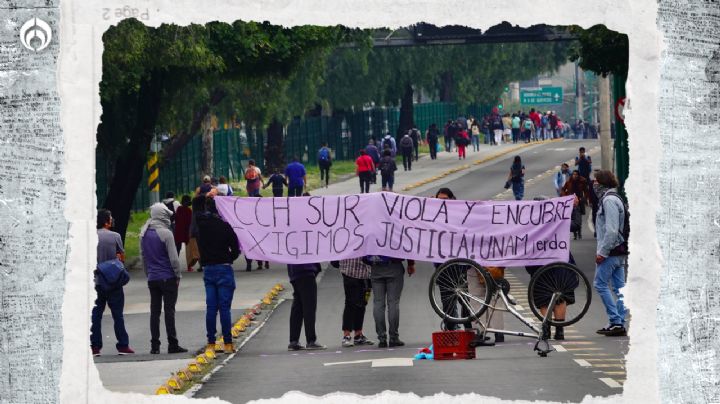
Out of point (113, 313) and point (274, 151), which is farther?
point (274, 151)

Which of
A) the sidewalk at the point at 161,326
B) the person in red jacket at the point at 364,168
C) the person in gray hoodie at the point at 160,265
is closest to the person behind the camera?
the sidewalk at the point at 161,326

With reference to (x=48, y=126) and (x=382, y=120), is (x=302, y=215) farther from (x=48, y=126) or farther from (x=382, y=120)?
(x=382, y=120)

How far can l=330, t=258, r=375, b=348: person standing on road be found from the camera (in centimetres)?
1914

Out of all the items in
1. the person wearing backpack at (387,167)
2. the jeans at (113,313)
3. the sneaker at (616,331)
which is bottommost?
the sneaker at (616,331)

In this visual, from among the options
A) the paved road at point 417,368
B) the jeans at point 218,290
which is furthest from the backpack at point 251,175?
the jeans at point 218,290

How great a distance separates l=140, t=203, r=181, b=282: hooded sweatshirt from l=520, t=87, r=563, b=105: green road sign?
92.4m

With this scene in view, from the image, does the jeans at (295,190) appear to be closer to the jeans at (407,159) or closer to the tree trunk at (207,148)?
the tree trunk at (207,148)

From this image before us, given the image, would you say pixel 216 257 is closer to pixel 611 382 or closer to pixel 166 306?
pixel 166 306

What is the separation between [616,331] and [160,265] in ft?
18.7

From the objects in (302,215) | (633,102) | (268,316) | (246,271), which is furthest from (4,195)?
(246,271)

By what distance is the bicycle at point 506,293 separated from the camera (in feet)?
57.5

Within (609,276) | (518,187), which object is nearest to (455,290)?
(609,276)

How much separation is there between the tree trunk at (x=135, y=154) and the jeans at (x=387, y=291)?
13.4m

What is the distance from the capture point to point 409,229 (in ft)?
60.0
